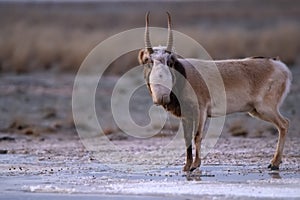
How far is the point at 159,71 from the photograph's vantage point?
44.9 ft

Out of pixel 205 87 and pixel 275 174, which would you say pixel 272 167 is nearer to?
pixel 275 174

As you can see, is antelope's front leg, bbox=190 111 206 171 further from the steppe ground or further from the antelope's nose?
the antelope's nose

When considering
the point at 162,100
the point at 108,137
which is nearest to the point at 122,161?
the point at 162,100

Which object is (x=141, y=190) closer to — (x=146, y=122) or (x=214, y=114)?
(x=214, y=114)

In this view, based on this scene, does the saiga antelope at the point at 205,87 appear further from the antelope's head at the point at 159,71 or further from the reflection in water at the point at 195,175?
the reflection in water at the point at 195,175

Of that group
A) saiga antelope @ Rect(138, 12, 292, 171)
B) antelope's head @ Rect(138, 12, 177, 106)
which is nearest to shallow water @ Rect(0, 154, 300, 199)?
saiga antelope @ Rect(138, 12, 292, 171)

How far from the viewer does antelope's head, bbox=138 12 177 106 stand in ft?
44.9

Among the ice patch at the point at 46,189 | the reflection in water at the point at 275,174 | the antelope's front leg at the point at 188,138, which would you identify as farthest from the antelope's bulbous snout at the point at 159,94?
the ice patch at the point at 46,189

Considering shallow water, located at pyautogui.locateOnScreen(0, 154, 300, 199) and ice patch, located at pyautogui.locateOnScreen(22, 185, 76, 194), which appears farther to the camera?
ice patch, located at pyautogui.locateOnScreen(22, 185, 76, 194)

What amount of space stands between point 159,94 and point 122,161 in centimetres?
231

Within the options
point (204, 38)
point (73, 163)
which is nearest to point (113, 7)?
point (204, 38)

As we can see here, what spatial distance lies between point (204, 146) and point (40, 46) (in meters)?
17.0

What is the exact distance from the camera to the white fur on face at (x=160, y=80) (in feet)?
44.8

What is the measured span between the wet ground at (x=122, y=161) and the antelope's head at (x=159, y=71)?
1102 mm
